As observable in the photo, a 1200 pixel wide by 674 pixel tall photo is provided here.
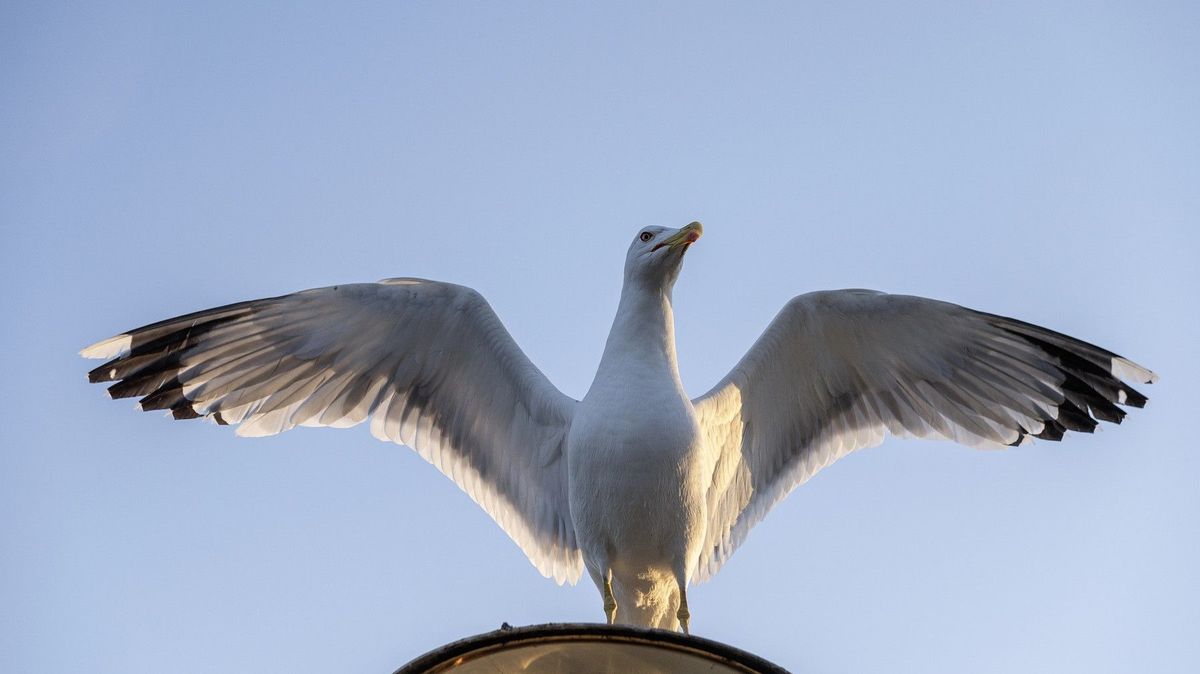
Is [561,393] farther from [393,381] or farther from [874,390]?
[874,390]

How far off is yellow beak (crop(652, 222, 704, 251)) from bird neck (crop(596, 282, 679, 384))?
0.87ft

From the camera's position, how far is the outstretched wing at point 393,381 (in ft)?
23.7

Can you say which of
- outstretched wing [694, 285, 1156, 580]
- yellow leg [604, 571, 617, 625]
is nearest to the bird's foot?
yellow leg [604, 571, 617, 625]

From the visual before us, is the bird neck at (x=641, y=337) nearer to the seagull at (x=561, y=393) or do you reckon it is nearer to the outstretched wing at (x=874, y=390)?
the seagull at (x=561, y=393)

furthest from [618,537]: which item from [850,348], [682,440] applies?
[850,348]

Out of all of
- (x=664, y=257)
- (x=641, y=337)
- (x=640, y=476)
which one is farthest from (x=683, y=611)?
(x=664, y=257)

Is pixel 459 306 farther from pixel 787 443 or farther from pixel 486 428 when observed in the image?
pixel 787 443

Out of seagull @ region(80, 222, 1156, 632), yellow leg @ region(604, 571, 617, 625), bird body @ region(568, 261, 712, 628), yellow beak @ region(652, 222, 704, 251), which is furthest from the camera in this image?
seagull @ region(80, 222, 1156, 632)

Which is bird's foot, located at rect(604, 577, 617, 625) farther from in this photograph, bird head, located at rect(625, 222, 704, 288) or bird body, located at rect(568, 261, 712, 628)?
bird head, located at rect(625, 222, 704, 288)

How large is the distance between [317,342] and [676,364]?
7.24ft

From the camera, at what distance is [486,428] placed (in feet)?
25.0

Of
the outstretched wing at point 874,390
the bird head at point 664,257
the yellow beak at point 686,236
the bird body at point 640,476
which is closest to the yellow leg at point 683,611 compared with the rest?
the bird body at point 640,476

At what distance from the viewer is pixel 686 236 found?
6914 millimetres

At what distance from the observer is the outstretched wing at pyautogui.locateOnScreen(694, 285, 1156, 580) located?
23.9ft
